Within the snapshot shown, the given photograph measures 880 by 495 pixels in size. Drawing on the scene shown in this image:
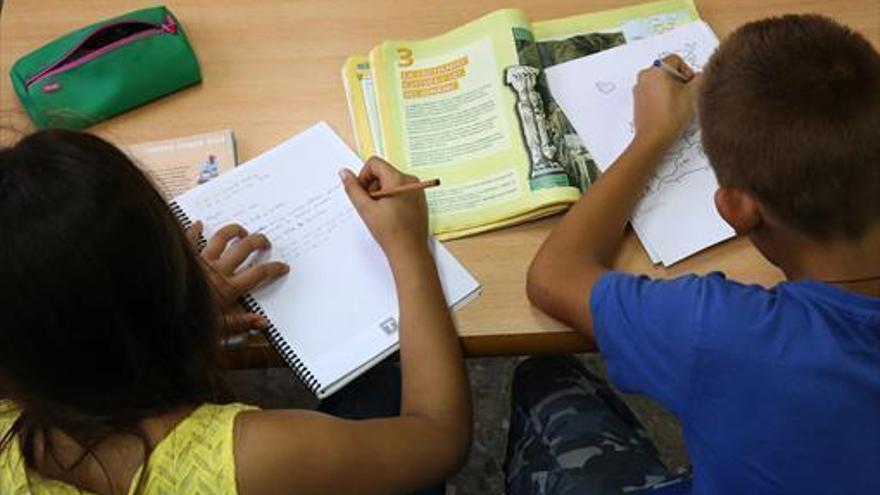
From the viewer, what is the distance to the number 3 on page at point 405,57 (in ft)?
3.47

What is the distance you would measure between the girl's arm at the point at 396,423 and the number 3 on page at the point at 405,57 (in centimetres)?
15

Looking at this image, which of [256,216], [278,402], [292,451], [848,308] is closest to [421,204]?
[256,216]

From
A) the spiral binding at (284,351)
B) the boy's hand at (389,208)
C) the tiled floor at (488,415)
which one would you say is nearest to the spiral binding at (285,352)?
the spiral binding at (284,351)

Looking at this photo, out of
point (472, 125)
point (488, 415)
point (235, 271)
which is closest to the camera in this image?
point (235, 271)

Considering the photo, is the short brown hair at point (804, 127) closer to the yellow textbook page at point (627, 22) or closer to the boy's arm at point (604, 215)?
the boy's arm at point (604, 215)

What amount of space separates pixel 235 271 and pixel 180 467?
0.69 ft

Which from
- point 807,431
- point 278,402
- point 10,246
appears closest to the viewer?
point 10,246

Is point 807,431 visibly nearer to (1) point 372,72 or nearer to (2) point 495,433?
(1) point 372,72

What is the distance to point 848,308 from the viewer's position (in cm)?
76

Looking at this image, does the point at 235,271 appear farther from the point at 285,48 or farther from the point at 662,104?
the point at 662,104

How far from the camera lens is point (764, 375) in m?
0.76

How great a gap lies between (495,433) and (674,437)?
291 millimetres

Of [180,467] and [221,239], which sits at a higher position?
[221,239]

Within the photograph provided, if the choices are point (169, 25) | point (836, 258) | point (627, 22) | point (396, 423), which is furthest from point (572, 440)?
point (169, 25)
